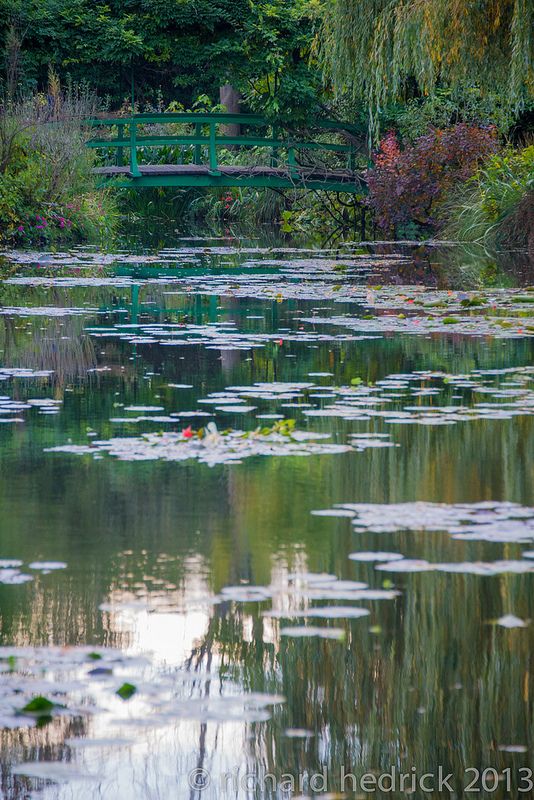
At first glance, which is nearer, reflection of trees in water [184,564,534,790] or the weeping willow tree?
reflection of trees in water [184,564,534,790]

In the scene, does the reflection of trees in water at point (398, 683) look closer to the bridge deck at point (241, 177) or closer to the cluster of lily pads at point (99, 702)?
the cluster of lily pads at point (99, 702)

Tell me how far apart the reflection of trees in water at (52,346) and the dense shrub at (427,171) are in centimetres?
1136

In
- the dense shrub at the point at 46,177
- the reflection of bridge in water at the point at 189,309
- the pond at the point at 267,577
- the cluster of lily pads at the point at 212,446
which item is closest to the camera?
the pond at the point at 267,577

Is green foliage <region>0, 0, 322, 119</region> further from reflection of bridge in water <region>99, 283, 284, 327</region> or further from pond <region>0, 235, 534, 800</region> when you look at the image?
pond <region>0, 235, 534, 800</region>

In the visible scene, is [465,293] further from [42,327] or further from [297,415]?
[297,415]

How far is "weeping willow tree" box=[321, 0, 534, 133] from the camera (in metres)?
13.2

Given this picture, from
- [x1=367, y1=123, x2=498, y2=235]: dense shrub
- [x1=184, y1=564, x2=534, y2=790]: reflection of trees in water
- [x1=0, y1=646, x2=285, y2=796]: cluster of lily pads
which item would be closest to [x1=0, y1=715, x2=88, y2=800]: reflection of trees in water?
[x1=0, y1=646, x2=285, y2=796]: cluster of lily pads

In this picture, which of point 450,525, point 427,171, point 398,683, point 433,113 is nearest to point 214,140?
point 433,113

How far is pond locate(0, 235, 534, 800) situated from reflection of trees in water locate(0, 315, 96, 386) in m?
0.09

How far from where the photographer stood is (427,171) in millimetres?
20516

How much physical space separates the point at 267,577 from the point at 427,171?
58.1ft

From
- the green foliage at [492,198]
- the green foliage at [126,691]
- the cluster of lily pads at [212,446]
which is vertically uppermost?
the green foliage at [492,198]

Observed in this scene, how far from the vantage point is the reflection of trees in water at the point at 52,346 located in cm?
740

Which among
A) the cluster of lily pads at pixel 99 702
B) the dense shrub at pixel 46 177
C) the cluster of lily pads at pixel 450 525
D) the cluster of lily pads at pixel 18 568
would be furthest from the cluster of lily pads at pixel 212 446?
the dense shrub at pixel 46 177
